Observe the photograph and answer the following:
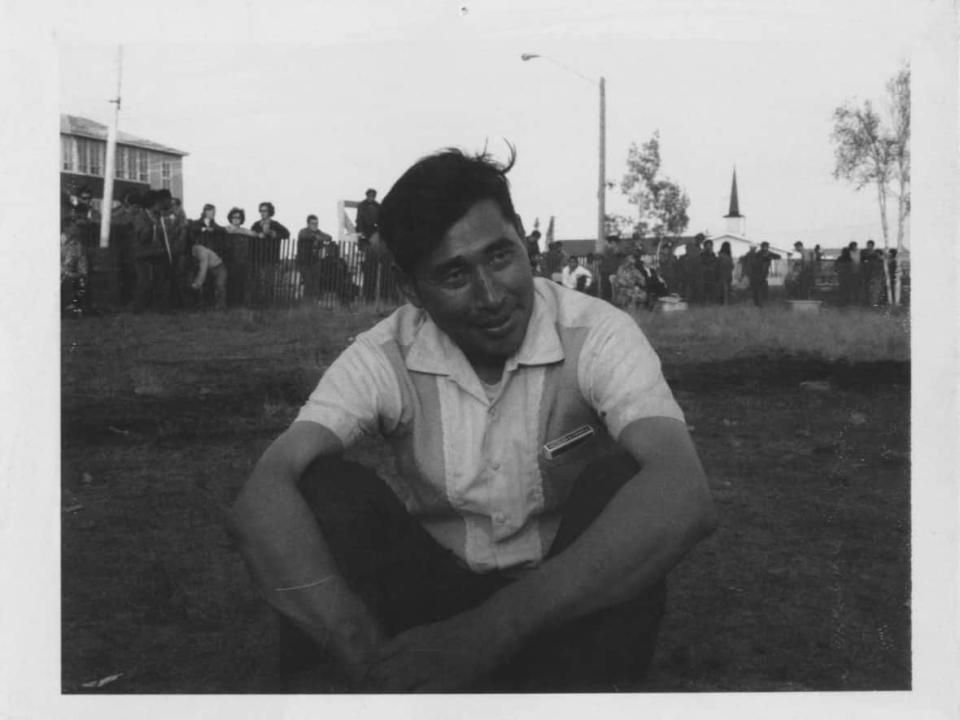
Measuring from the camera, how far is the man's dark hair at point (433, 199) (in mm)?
1965

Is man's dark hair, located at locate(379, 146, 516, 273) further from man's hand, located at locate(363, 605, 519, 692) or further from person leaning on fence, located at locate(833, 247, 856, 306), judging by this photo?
person leaning on fence, located at locate(833, 247, 856, 306)

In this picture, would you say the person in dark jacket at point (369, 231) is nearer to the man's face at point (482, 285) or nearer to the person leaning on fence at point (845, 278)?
the man's face at point (482, 285)

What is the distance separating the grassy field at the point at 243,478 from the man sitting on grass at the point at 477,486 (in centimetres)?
38

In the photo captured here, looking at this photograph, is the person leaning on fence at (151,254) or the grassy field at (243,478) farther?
the person leaning on fence at (151,254)

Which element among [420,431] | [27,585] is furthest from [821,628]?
[27,585]

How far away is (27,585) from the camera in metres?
2.09

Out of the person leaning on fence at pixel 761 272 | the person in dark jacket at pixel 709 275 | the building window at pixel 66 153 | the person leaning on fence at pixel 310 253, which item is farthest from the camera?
the person in dark jacket at pixel 709 275

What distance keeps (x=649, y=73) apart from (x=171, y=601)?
5.38 feet

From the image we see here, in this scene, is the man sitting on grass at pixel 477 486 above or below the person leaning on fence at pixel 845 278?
below

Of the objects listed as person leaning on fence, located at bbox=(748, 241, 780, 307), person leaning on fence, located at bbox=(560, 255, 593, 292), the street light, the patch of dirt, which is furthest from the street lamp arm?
the patch of dirt

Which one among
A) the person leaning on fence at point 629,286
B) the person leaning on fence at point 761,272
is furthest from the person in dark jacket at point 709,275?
the person leaning on fence at point 629,286

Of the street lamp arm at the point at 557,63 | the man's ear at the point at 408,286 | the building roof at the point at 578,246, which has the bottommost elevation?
the man's ear at the point at 408,286

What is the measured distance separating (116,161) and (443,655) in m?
1.43

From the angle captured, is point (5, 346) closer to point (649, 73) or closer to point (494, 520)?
point (494, 520)
